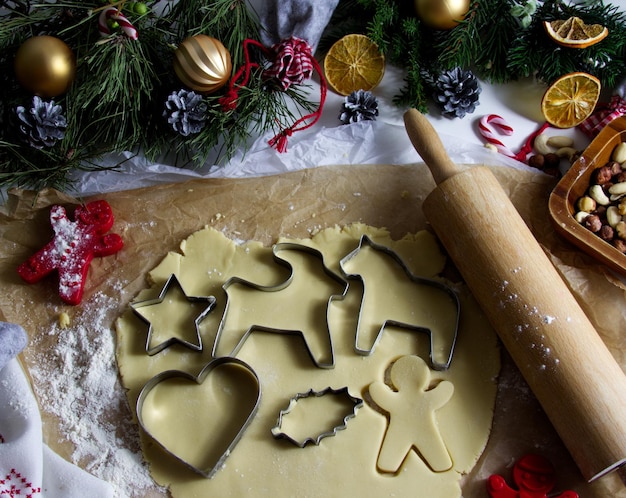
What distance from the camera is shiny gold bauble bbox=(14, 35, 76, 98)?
1298mm

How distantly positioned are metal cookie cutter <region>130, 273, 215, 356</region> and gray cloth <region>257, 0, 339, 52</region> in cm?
59

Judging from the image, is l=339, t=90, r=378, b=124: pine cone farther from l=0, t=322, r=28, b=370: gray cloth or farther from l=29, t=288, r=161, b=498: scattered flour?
l=0, t=322, r=28, b=370: gray cloth

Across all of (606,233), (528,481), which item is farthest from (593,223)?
(528,481)

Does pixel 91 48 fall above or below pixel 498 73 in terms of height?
below

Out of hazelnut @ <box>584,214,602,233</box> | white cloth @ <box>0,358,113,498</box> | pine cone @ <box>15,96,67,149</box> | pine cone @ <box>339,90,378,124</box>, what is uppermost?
hazelnut @ <box>584,214,602,233</box>

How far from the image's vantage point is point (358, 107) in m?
1.51

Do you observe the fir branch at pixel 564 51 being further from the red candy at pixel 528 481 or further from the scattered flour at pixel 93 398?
the scattered flour at pixel 93 398

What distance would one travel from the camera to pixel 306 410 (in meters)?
1.34

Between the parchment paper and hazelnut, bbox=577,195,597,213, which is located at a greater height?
hazelnut, bbox=577,195,597,213

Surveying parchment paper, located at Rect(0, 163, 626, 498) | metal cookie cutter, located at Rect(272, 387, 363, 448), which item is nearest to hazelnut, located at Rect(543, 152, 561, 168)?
parchment paper, located at Rect(0, 163, 626, 498)

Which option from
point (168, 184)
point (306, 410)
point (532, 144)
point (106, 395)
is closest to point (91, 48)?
point (168, 184)

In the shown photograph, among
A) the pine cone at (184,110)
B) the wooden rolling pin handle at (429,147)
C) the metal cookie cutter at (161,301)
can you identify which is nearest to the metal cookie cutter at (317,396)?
the metal cookie cutter at (161,301)

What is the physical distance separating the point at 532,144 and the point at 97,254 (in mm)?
1021

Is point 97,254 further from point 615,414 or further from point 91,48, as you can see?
point 615,414
